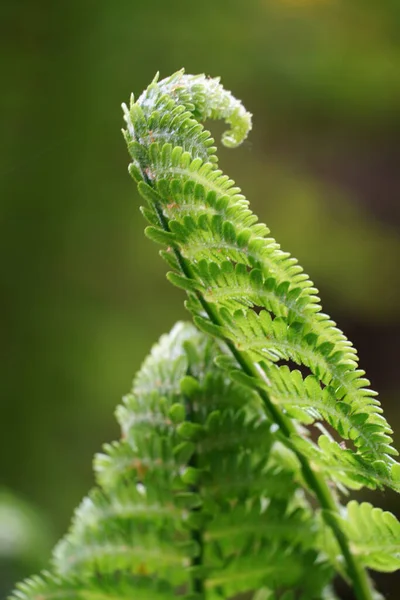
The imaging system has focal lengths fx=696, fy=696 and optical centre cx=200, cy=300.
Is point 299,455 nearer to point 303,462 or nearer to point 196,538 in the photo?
point 303,462

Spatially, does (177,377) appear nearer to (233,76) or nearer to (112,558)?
(112,558)

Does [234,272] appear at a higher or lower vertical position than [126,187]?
lower

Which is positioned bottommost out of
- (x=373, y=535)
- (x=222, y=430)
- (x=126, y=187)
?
(x=373, y=535)

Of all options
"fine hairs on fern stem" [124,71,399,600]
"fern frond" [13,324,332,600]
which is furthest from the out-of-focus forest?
"fine hairs on fern stem" [124,71,399,600]

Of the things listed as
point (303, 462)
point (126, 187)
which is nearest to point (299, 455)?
point (303, 462)

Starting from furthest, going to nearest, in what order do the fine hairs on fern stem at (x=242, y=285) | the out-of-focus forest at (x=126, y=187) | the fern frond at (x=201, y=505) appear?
the out-of-focus forest at (x=126, y=187), the fern frond at (x=201, y=505), the fine hairs on fern stem at (x=242, y=285)

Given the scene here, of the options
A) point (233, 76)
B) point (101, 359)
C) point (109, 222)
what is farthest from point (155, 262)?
point (233, 76)

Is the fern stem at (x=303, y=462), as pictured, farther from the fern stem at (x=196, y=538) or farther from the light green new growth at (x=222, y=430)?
the fern stem at (x=196, y=538)

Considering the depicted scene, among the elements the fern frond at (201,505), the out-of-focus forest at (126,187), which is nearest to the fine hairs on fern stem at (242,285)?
the fern frond at (201,505)
